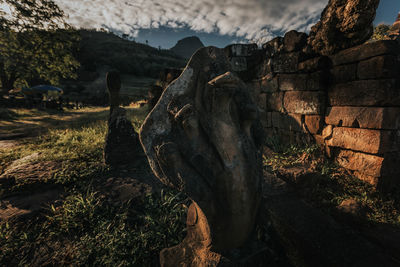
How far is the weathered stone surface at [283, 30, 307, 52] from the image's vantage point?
4.12m

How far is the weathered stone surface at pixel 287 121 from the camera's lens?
427 centimetres

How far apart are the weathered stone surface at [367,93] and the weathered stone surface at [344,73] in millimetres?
85

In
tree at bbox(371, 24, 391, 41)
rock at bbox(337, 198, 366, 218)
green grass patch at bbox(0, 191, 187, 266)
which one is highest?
tree at bbox(371, 24, 391, 41)

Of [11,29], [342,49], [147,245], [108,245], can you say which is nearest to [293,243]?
[147,245]

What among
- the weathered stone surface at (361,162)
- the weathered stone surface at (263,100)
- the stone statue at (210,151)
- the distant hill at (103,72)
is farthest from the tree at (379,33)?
the distant hill at (103,72)

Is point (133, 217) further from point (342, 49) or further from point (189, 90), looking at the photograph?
point (342, 49)

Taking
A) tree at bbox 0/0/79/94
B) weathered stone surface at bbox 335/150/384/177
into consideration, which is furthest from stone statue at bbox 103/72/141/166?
tree at bbox 0/0/79/94

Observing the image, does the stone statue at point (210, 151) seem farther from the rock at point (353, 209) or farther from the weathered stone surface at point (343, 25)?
the weathered stone surface at point (343, 25)

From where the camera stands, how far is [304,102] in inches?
159

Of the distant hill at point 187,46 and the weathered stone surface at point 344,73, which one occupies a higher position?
the distant hill at point 187,46

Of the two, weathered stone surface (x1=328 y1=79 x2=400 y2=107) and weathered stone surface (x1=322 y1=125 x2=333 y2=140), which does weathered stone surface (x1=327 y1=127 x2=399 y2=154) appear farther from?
weathered stone surface (x1=328 y1=79 x2=400 y2=107)

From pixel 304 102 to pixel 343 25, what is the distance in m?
1.48

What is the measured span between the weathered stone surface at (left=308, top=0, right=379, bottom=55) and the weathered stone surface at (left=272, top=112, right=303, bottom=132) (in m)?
1.43

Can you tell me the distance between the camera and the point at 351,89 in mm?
3150
